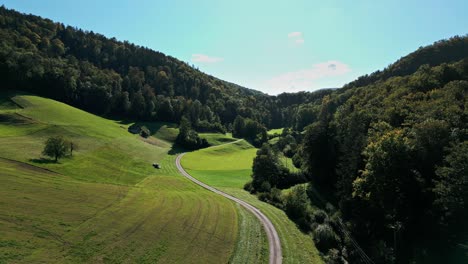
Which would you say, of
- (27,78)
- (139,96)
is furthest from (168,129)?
(27,78)

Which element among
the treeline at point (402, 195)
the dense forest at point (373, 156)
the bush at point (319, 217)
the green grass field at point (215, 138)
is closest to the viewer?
the treeline at point (402, 195)

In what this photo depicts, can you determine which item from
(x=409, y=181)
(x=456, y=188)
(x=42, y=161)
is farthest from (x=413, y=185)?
(x=42, y=161)

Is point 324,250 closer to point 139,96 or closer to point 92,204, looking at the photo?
point 92,204

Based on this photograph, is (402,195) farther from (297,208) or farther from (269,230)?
(269,230)

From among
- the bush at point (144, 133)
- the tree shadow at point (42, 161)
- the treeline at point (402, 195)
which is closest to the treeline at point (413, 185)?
the treeline at point (402, 195)

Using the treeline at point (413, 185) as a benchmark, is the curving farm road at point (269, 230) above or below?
below

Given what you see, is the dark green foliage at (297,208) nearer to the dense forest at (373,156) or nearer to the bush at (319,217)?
the dense forest at (373,156)
